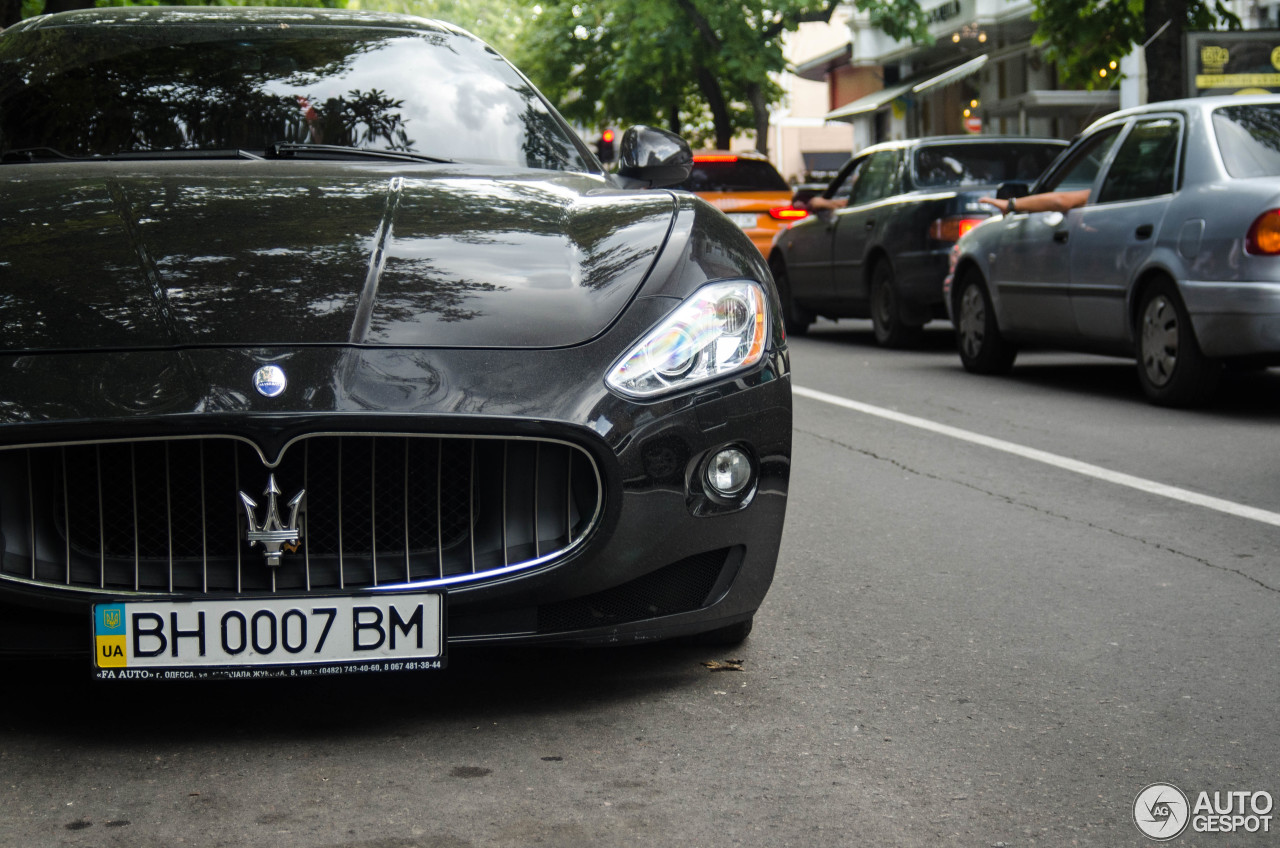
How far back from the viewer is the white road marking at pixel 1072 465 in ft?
19.6

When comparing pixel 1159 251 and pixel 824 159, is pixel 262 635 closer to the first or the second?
pixel 1159 251

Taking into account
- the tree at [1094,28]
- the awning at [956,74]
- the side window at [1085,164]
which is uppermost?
the awning at [956,74]

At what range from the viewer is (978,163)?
1327cm

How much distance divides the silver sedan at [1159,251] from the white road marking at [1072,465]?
1307 millimetres

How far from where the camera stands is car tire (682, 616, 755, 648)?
3.92 meters

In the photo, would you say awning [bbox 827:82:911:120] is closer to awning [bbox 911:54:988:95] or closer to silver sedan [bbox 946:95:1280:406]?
awning [bbox 911:54:988:95]

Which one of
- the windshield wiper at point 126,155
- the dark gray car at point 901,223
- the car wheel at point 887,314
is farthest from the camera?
the car wheel at point 887,314

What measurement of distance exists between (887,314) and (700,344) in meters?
9.79

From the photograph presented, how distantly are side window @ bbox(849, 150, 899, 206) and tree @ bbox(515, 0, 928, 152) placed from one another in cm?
1794

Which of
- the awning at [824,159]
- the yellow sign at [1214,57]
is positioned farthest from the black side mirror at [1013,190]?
the awning at [824,159]

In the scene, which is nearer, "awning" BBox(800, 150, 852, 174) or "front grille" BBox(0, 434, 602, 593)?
"front grille" BBox(0, 434, 602, 593)

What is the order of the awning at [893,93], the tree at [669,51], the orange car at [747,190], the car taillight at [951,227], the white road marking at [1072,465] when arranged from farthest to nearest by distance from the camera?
the awning at [893,93] < the tree at [669,51] < the orange car at [747,190] < the car taillight at [951,227] < the white road marking at [1072,465]

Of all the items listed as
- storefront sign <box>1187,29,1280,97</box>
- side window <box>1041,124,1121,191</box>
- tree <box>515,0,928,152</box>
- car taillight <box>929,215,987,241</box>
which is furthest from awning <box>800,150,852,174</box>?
Answer: side window <box>1041,124,1121,191</box>

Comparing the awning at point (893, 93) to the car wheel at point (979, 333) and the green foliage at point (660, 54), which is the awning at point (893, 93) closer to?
the green foliage at point (660, 54)
